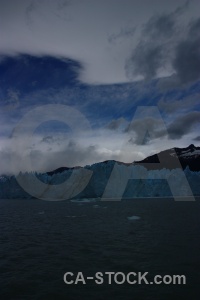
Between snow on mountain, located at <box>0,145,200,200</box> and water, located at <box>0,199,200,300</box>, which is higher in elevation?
snow on mountain, located at <box>0,145,200,200</box>

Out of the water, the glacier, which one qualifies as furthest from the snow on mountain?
the water

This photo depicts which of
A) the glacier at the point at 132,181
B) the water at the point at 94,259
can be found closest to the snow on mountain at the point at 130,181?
the glacier at the point at 132,181

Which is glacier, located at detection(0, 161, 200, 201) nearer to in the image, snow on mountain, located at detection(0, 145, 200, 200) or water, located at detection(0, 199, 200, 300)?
snow on mountain, located at detection(0, 145, 200, 200)

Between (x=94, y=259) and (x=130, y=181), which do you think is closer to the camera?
(x=94, y=259)

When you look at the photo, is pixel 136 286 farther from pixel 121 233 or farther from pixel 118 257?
pixel 121 233

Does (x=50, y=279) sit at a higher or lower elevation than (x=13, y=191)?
lower

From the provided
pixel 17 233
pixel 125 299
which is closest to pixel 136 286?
pixel 125 299

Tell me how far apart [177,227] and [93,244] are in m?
13.2

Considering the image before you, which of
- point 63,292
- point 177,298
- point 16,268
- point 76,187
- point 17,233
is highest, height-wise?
point 76,187

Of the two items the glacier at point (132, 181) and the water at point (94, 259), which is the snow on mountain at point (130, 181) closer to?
the glacier at point (132, 181)

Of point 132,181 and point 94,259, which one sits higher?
point 132,181

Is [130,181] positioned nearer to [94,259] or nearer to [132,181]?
[132,181]

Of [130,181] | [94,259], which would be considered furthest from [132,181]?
[94,259]

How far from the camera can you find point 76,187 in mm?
95250
